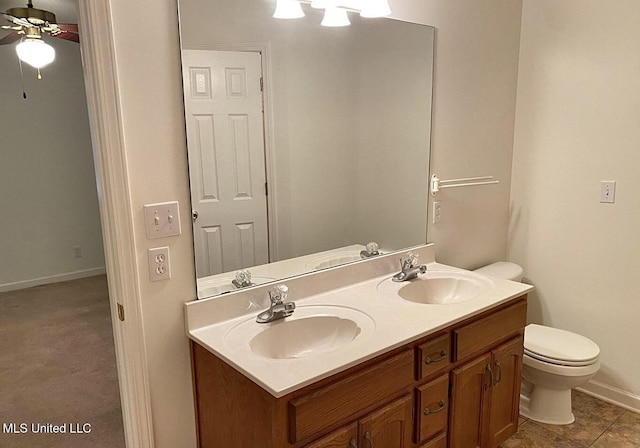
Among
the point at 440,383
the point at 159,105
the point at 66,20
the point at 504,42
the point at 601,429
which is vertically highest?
the point at 66,20

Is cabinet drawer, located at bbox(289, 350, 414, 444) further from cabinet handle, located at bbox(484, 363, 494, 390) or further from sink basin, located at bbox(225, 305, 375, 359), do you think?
cabinet handle, located at bbox(484, 363, 494, 390)

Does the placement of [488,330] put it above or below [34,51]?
below

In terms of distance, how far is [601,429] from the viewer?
240cm

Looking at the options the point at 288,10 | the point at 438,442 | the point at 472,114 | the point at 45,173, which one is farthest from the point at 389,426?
the point at 45,173

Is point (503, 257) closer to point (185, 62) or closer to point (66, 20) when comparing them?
point (185, 62)

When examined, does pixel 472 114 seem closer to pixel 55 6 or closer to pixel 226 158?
pixel 226 158

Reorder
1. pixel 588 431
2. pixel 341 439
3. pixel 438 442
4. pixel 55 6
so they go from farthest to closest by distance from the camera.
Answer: pixel 55 6, pixel 588 431, pixel 438 442, pixel 341 439

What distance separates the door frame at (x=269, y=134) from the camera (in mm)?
1760

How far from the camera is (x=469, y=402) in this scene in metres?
1.86

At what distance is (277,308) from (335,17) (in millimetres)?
1239

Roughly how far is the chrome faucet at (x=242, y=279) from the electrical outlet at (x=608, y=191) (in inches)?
77.7

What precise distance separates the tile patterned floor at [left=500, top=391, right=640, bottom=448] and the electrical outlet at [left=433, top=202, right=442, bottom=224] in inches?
45.3

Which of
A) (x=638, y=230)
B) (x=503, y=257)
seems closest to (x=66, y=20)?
(x=503, y=257)

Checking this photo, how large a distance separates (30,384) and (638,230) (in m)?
3.58
